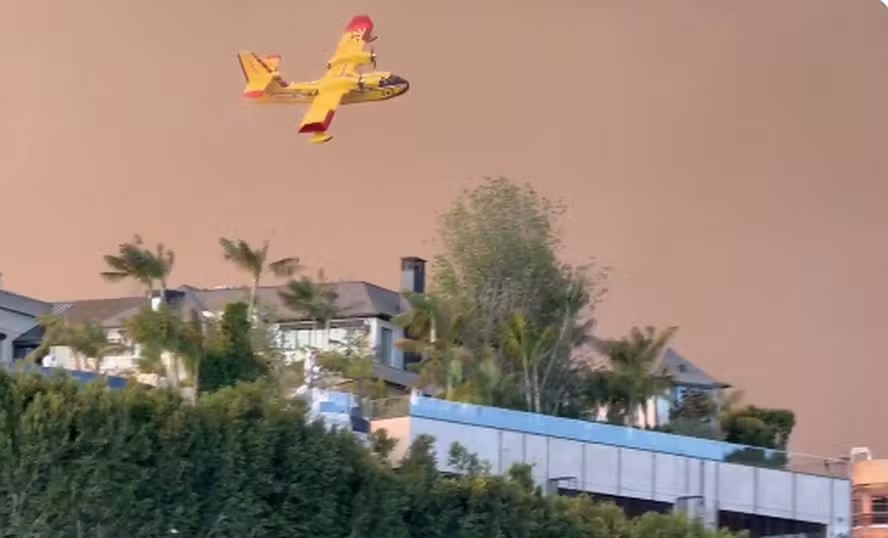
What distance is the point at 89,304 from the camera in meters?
43.5

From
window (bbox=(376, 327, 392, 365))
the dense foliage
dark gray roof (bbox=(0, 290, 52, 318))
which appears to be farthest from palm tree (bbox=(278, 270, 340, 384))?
the dense foliage

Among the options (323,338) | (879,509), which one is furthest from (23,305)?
(879,509)

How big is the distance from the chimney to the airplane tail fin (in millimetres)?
9111

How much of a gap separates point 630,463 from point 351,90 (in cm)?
868

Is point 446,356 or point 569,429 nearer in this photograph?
point 569,429

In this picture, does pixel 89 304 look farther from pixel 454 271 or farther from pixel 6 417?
pixel 6 417

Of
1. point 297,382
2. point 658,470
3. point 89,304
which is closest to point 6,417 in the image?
point 297,382

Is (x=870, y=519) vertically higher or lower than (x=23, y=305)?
lower

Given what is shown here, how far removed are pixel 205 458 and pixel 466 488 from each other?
389 cm

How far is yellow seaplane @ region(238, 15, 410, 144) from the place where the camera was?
107 ft

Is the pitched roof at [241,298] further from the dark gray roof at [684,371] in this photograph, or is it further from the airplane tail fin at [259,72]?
the airplane tail fin at [259,72]

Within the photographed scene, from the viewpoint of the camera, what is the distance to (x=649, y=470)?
30141mm

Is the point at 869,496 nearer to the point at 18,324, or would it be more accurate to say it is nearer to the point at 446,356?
the point at 446,356

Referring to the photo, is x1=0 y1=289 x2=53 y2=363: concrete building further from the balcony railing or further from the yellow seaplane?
the balcony railing
